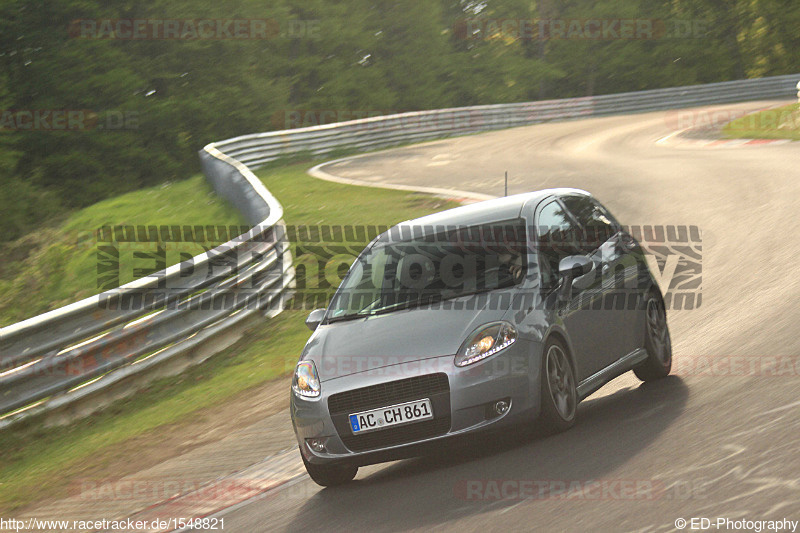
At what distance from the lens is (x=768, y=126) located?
30.1m

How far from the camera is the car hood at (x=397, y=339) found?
6754mm

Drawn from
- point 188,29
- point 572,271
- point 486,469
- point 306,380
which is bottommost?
point 486,469

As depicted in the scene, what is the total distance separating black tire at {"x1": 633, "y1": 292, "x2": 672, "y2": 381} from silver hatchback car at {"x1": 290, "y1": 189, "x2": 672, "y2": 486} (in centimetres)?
2

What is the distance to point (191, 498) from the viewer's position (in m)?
7.41

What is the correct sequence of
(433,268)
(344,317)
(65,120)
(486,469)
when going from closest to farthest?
(486,469), (344,317), (433,268), (65,120)

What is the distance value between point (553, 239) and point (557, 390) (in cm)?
134

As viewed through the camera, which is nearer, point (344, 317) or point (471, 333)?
point (471, 333)

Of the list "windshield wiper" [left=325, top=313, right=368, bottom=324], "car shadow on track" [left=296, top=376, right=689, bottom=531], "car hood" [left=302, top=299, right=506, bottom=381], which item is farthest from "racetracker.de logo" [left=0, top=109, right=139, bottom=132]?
"car shadow on track" [left=296, top=376, right=689, bottom=531]

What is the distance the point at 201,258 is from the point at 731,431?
6.99 meters

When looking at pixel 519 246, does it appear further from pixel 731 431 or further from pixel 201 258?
pixel 201 258

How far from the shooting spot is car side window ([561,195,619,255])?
27.2 feet

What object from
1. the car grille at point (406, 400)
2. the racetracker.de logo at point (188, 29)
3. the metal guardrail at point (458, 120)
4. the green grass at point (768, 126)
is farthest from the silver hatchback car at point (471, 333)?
the racetracker.de logo at point (188, 29)

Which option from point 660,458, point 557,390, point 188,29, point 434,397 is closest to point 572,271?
point 557,390

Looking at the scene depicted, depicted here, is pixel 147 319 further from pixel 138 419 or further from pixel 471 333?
pixel 471 333
